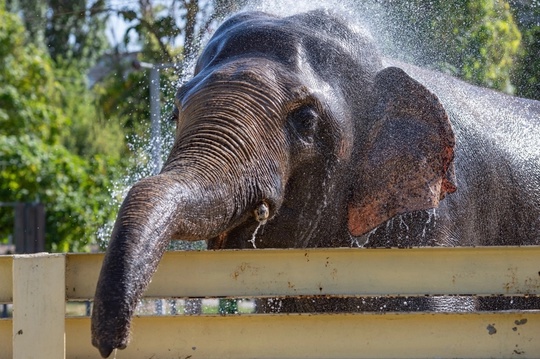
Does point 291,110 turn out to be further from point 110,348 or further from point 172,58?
point 172,58

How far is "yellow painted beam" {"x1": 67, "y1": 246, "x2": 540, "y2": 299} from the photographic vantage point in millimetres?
3676

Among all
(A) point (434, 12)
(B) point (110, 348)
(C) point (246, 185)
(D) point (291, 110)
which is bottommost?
(B) point (110, 348)

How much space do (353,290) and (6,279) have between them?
1151 millimetres

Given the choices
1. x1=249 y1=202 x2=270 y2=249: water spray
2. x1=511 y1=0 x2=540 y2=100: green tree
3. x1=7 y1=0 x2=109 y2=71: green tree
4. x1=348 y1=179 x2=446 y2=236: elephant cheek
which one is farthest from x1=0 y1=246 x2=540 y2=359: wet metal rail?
x1=7 y1=0 x2=109 y2=71: green tree

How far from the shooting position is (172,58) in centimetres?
1166

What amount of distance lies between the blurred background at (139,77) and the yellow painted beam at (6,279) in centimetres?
299

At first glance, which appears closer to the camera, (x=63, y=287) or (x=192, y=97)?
(x=63, y=287)

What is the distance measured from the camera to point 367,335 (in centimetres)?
368

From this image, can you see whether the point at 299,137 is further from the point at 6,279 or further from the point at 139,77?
the point at 139,77

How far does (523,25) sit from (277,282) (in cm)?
625

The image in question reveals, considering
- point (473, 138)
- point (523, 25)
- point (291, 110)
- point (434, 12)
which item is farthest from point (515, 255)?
point (523, 25)

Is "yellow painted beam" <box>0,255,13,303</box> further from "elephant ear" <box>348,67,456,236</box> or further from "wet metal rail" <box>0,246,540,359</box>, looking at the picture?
"elephant ear" <box>348,67,456,236</box>

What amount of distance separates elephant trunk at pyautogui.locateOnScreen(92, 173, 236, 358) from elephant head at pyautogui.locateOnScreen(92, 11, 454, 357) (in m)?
0.10

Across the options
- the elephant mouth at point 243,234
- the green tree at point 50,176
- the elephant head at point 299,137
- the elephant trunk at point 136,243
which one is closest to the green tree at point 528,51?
the elephant head at point 299,137
